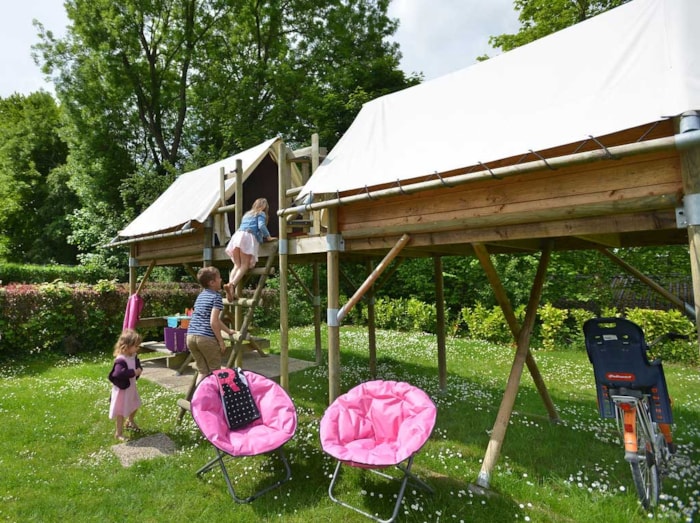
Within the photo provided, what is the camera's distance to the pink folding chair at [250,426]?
369cm

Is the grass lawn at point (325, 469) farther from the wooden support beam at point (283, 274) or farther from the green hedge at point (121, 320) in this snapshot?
the green hedge at point (121, 320)

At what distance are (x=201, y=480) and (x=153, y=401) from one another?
296 centimetres

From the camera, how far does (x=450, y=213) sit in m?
4.10

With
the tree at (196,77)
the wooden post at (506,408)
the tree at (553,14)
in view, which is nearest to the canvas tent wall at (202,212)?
the wooden post at (506,408)

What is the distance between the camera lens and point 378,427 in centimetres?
391

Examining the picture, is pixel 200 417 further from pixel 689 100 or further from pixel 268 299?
pixel 268 299

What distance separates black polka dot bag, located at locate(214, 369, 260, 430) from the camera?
409cm

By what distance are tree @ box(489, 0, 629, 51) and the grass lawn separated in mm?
13934

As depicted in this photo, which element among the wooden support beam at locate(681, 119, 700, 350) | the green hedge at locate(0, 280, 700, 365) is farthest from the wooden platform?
the wooden support beam at locate(681, 119, 700, 350)

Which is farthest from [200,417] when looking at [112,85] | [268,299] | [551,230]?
[112,85]

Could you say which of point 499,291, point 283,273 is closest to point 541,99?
point 499,291

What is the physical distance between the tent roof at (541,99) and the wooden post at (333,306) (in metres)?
0.52

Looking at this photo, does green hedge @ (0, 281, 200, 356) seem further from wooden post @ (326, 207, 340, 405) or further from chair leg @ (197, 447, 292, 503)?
wooden post @ (326, 207, 340, 405)

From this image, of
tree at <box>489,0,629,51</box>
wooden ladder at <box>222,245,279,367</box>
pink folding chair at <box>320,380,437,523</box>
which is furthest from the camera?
tree at <box>489,0,629,51</box>
